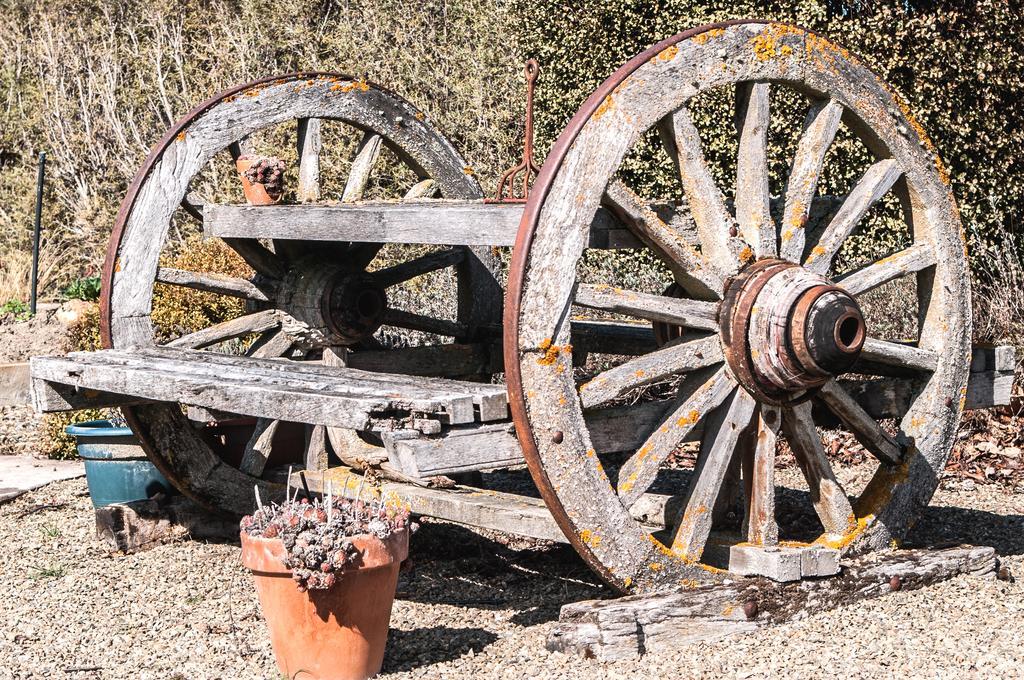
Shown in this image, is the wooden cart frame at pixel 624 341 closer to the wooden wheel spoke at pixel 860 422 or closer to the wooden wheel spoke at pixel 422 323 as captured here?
the wooden wheel spoke at pixel 860 422

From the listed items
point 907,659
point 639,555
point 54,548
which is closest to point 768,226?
point 639,555

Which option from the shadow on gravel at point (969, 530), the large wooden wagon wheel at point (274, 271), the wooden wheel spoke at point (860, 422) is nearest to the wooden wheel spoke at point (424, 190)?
the large wooden wagon wheel at point (274, 271)

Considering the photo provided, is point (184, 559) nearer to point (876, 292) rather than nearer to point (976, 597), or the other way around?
point (976, 597)

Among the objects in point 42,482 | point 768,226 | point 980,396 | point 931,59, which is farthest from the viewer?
point 931,59

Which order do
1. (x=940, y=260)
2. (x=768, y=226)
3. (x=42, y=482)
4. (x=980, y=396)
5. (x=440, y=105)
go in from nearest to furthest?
(x=768, y=226), (x=940, y=260), (x=980, y=396), (x=42, y=482), (x=440, y=105)

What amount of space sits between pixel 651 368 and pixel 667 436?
0.24m

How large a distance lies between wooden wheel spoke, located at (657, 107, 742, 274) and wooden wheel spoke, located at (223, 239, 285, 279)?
2.15 meters

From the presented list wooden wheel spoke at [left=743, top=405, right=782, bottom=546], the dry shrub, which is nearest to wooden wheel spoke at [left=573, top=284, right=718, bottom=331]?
wooden wheel spoke at [left=743, top=405, right=782, bottom=546]

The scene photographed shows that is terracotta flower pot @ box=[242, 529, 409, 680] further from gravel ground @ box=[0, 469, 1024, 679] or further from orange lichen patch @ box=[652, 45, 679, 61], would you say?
orange lichen patch @ box=[652, 45, 679, 61]

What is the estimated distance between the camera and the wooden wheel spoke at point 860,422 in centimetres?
424

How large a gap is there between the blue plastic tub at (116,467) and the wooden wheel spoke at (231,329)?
581 millimetres

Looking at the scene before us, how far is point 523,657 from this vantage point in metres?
3.78

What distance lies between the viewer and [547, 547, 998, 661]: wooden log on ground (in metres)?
3.68

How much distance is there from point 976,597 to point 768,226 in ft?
5.04
